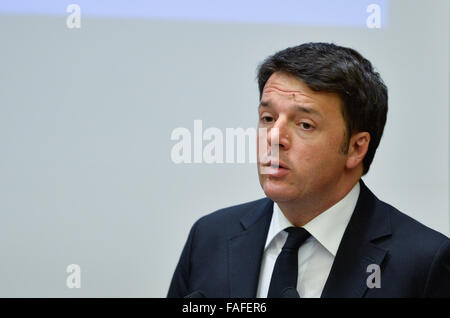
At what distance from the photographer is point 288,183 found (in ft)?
4.17

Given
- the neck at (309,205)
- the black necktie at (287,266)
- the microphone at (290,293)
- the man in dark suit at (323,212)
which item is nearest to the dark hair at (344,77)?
the man in dark suit at (323,212)

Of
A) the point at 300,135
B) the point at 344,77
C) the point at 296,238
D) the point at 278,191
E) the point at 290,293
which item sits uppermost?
the point at 344,77

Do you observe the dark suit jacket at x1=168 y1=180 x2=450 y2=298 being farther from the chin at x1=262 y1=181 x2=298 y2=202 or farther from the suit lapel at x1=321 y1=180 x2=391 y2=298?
the chin at x1=262 y1=181 x2=298 y2=202

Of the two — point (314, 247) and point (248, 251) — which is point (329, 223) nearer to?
point (314, 247)

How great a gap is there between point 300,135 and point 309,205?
0.50ft

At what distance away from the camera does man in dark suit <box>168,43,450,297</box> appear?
124cm

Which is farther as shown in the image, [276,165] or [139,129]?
[139,129]

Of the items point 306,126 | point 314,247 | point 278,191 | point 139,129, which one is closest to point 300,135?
point 306,126

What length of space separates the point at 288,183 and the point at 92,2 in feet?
2.36

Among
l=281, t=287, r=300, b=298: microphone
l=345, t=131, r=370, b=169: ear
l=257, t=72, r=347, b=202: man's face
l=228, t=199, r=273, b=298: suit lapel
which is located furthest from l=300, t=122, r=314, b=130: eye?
l=281, t=287, r=300, b=298: microphone

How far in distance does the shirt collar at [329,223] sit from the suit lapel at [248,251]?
2 cm

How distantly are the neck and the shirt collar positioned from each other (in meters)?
0.01

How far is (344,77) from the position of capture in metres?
1.26
